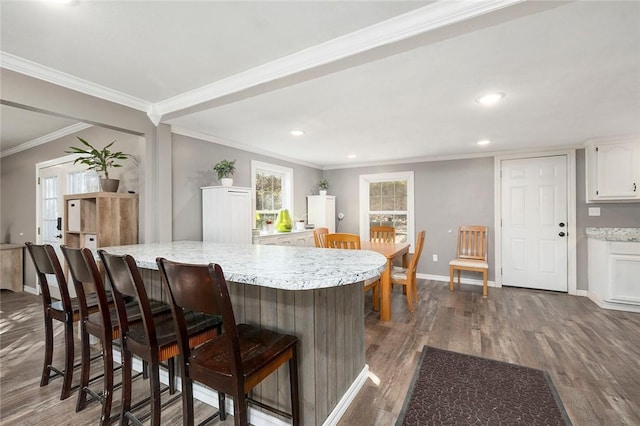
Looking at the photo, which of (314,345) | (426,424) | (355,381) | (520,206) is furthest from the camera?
(520,206)

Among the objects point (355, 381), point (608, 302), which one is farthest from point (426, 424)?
point (608, 302)

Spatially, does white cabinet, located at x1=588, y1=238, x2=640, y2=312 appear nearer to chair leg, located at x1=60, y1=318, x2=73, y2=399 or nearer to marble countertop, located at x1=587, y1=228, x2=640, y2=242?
marble countertop, located at x1=587, y1=228, x2=640, y2=242

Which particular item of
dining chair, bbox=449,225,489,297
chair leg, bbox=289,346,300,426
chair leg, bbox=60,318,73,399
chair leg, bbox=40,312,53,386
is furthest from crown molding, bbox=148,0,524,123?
dining chair, bbox=449,225,489,297

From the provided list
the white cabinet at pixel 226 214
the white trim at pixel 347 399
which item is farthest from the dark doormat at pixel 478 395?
the white cabinet at pixel 226 214

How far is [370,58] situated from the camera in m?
1.76

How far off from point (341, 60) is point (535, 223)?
4326 millimetres

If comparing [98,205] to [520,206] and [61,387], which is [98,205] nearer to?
[61,387]

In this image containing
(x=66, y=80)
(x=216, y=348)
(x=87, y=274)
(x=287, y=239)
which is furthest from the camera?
(x=287, y=239)

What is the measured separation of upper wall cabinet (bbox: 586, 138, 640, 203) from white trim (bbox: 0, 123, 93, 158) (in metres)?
6.61

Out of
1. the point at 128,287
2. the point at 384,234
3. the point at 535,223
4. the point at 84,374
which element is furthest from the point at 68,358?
the point at 535,223

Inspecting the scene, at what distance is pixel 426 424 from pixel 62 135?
5.24m

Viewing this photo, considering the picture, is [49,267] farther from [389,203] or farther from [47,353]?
[389,203]

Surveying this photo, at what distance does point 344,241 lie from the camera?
3.28 metres

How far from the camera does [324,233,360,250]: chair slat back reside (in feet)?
10.5
